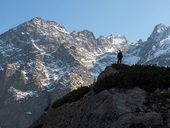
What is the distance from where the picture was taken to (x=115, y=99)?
2134cm

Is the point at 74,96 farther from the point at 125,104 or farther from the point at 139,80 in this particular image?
the point at 125,104

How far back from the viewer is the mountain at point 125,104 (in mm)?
20109

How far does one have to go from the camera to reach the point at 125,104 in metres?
21.0

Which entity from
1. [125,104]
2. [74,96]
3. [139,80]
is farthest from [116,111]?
[74,96]

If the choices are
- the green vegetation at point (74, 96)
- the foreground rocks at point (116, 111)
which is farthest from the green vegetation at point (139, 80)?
the green vegetation at point (74, 96)

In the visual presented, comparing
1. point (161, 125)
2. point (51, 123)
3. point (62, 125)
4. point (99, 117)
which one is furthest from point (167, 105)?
point (51, 123)

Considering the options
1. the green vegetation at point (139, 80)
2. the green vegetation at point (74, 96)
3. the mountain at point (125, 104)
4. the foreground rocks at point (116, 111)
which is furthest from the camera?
the green vegetation at point (74, 96)

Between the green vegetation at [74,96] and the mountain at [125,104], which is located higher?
the green vegetation at [74,96]

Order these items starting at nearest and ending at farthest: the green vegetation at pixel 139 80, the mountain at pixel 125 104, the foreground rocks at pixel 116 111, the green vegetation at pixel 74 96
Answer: the foreground rocks at pixel 116 111 → the mountain at pixel 125 104 → the green vegetation at pixel 139 80 → the green vegetation at pixel 74 96

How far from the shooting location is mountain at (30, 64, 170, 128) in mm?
20109

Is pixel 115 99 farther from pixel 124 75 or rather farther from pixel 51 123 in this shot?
pixel 51 123

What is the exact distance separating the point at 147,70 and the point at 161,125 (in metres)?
5.17

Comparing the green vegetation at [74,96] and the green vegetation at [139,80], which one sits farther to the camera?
the green vegetation at [74,96]

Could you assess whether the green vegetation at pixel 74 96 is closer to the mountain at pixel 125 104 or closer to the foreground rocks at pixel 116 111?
the mountain at pixel 125 104
